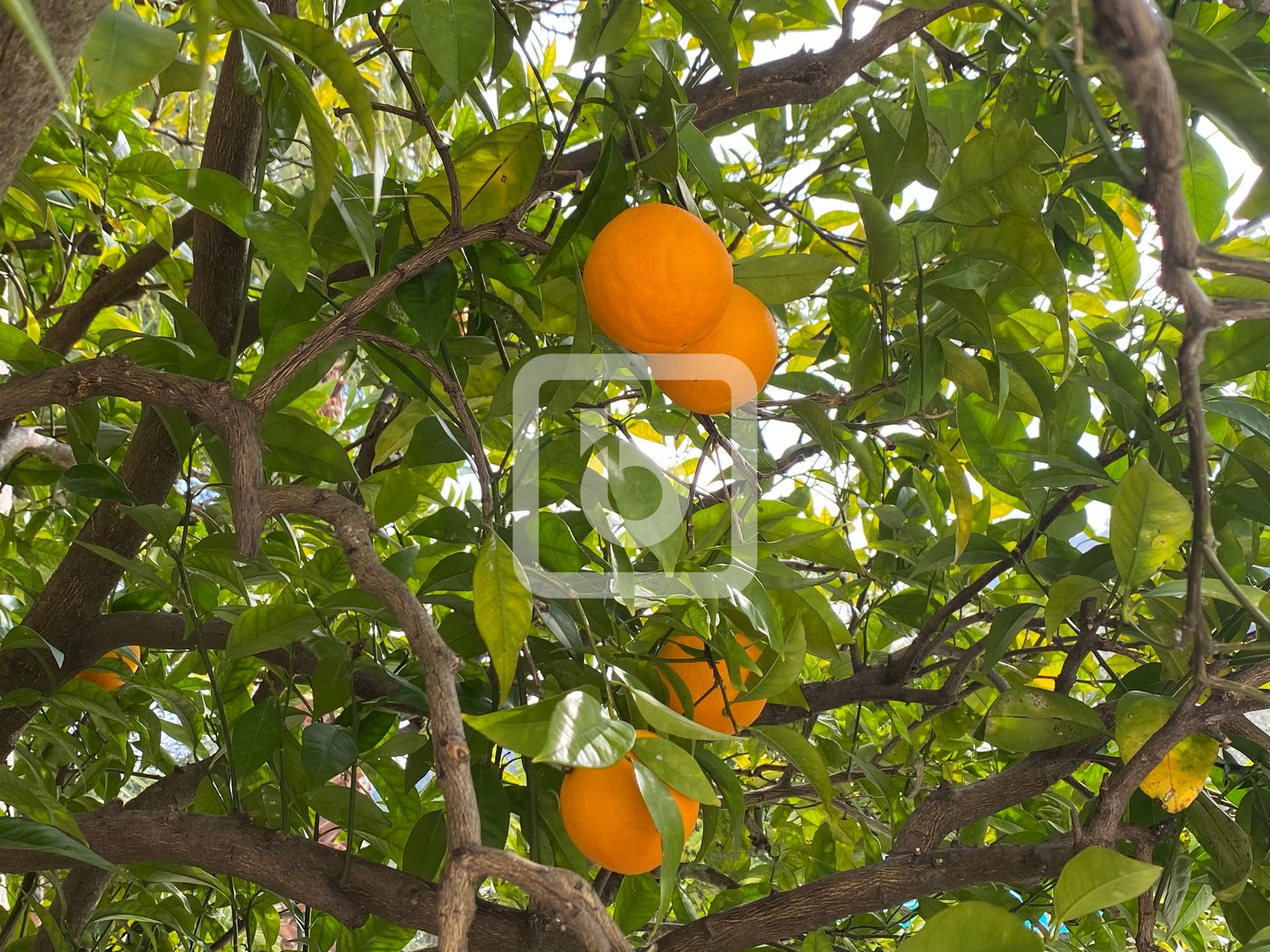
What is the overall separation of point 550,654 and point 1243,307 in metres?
0.41

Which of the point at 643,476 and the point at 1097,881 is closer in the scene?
the point at 1097,881

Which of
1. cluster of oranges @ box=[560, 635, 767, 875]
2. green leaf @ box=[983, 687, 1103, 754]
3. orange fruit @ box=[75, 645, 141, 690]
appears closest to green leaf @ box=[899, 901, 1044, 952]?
cluster of oranges @ box=[560, 635, 767, 875]

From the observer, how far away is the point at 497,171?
0.54 metres

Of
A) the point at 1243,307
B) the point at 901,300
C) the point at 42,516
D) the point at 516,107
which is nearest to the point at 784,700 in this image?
the point at 901,300

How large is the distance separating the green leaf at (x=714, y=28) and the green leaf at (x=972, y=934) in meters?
0.38

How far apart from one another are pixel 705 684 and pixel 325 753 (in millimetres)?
227

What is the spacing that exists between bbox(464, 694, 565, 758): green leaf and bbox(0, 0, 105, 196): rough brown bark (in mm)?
227

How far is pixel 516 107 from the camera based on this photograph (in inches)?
30.7

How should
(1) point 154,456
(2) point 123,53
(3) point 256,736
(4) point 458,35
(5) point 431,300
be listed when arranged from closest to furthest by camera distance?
(2) point 123,53 → (4) point 458,35 → (5) point 431,300 → (3) point 256,736 → (1) point 154,456

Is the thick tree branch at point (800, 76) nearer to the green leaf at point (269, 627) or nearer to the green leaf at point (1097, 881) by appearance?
the green leaf at point (269, 627)

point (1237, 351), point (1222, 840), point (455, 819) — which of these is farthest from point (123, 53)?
point (1222, 840)

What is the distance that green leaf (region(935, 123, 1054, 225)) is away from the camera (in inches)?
19.0

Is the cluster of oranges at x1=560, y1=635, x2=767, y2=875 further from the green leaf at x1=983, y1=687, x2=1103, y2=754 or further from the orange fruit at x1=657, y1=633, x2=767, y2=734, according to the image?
the green leaf at x1=983, y1=687, x2=1103, y2=754

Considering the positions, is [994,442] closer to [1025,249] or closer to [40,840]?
[1025,249]
